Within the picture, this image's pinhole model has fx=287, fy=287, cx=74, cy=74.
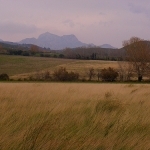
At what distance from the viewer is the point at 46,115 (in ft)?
19.2

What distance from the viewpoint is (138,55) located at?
53.0 meters

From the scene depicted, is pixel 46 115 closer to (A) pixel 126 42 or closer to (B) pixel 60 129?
(B) pixel 60 129

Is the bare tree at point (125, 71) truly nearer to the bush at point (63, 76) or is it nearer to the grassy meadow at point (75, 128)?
the bush at point (63, 76)

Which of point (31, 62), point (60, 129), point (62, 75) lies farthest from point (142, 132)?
point (31, 62)

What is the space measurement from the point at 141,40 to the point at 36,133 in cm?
5315

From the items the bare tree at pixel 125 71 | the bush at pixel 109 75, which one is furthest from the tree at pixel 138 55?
the bush at pixel 109 75

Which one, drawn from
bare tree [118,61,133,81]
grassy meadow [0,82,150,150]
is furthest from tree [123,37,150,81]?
grassy meadow [0,82,150,150]

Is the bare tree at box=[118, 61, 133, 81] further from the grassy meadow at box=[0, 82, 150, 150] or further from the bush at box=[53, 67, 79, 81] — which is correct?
the grassy meadow at box=[0, 82, 150, 150]

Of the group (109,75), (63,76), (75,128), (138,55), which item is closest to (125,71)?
(138,55)

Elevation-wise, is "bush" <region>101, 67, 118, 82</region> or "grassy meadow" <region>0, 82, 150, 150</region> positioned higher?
"grassy meadow" <region>0, 82, 150, 150</region>

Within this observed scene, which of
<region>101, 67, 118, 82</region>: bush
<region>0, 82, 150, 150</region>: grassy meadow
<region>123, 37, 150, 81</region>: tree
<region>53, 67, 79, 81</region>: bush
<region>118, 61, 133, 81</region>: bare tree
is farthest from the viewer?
<region>123, 37, 150, 81</region>: tree

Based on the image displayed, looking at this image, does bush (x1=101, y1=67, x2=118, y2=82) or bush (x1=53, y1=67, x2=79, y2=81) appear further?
bush (x1=101, y1=67, x2=118, y2=82)

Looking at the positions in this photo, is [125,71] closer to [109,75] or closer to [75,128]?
[109,75]

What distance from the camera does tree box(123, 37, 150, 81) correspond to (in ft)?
171
